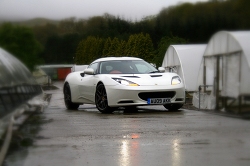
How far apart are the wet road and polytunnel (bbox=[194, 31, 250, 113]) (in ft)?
2.44

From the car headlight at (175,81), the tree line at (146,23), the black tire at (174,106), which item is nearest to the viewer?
the tree line at (146,23)

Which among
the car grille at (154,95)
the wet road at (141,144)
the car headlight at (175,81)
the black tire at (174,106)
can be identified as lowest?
the black tire at (174,106)

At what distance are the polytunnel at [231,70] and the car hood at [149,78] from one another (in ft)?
3.60

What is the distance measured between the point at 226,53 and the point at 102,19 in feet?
12.0

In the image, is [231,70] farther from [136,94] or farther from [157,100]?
[136,94]

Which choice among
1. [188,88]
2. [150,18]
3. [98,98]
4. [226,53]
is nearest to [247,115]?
[150,18]

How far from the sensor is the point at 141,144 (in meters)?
5.20

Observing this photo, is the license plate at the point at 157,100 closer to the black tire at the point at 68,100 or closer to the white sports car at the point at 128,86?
the white sports car at the point at 128,86

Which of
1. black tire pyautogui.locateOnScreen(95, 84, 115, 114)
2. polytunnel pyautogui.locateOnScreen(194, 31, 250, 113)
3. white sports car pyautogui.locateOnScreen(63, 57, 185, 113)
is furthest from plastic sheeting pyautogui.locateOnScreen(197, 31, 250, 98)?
black tire pyautogui.locateOnScreen(95, 84, 115, 114)

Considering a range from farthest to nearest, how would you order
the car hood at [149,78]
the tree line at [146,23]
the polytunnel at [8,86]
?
1. the car hood at [149,78]
2. the tree line at [146,23]
3. the polytunnel at [8,86]

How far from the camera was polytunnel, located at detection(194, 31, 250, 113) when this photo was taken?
25.5 ft

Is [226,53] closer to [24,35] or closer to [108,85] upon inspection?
[108,85]

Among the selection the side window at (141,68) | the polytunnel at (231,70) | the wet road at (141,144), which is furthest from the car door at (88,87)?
the wet road at (141,144)

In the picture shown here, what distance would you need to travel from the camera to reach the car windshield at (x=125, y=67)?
33.7ft
